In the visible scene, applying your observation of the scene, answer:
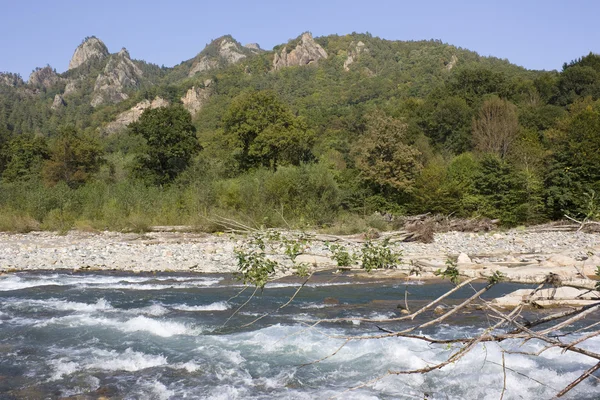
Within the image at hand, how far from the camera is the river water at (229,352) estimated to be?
6.75 meters

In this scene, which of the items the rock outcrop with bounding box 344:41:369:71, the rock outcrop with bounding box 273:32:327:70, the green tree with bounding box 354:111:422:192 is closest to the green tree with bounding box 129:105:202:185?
the green tree with bounding box 354:111:422:192

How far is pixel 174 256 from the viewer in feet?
59.0

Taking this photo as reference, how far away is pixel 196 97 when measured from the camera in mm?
84500

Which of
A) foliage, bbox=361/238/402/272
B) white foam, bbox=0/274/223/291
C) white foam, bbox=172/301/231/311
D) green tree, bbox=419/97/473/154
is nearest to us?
foliage, bbox=361/238/402/272

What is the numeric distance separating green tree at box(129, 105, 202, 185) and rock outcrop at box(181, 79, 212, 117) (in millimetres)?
46715

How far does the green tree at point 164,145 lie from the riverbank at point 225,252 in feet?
37.0

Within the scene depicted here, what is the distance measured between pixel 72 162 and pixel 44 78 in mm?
134448

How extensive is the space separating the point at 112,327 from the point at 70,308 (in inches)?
78.0

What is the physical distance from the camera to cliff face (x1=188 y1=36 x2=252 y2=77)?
137875 millimetres

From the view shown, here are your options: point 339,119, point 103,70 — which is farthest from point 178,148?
point 103,70

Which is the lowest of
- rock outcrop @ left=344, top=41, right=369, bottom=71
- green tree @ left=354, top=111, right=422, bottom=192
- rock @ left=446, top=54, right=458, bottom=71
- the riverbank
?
the riverbank

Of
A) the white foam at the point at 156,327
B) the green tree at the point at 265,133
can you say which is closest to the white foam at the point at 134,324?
the white foam at the point at 156,327

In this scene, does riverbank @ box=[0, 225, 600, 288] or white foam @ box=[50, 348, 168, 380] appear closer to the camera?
white foam @ box=[50, 348, 168, 380]

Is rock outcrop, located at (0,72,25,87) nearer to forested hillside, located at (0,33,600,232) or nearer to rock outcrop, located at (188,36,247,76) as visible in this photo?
rock outcrop, located at (188,36,247,76)
